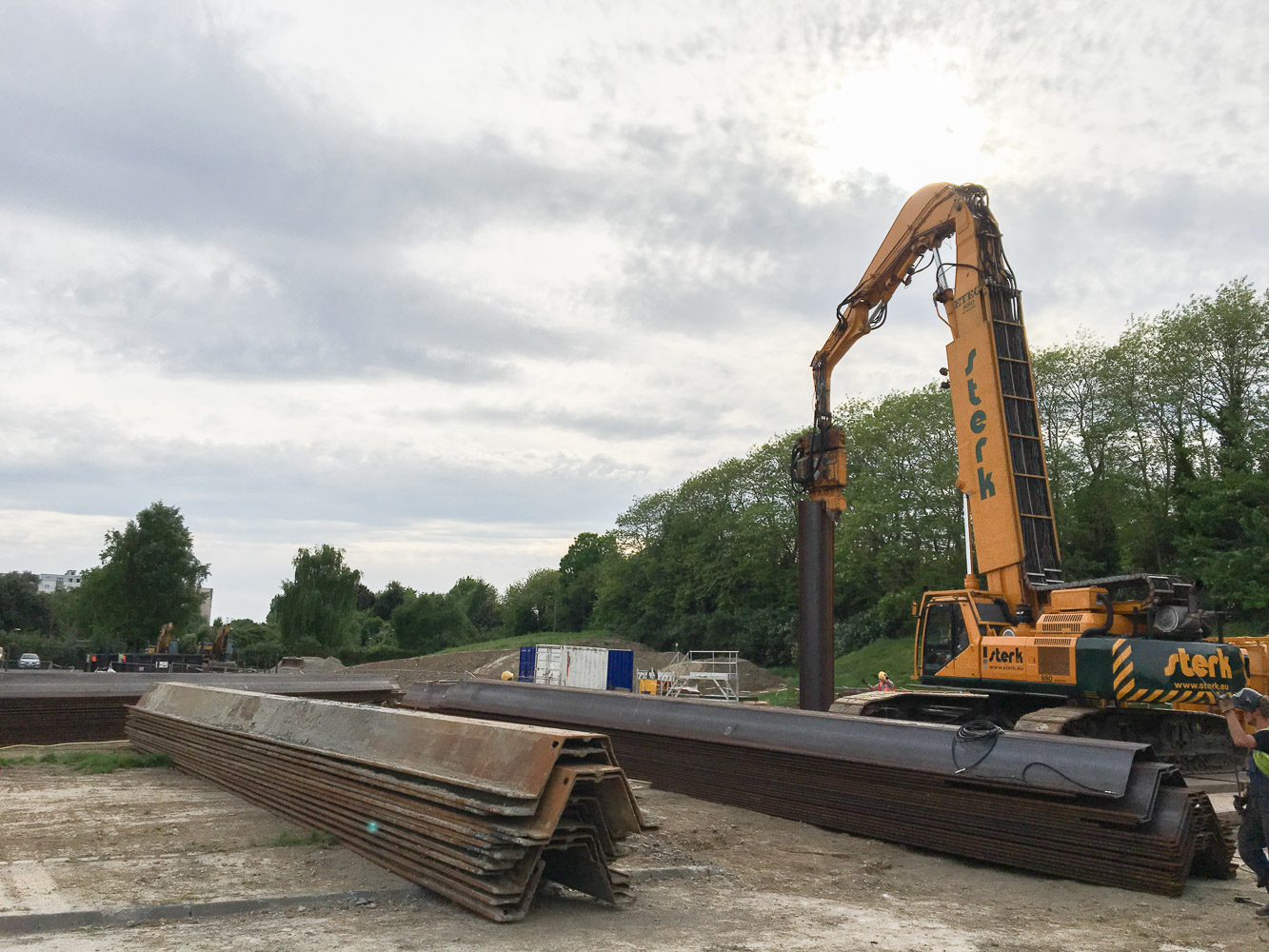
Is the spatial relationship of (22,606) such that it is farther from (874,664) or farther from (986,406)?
(986,406)

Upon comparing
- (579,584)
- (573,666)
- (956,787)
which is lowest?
(956,787)

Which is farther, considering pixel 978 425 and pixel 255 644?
pixel 255 644

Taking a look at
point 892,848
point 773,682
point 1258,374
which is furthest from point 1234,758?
point 773,682

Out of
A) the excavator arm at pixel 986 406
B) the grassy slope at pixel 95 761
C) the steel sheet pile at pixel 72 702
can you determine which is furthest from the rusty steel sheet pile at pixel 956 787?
the steel sheet pile at pixel 72 702

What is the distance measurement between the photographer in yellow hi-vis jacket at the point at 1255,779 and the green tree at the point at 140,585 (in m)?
49.5

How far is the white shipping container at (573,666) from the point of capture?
27.6 metres

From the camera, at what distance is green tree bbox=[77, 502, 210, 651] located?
4678 centimetres

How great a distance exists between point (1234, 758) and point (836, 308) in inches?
312

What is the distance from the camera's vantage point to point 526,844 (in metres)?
5.00

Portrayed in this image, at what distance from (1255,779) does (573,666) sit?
23.4 m

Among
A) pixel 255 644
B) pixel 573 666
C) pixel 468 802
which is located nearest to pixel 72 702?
pixel 468 802

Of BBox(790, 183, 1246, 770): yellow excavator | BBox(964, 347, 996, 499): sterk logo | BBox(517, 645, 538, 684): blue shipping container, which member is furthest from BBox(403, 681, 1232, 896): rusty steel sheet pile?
BBox(517, 645, 538, 684): blue shipping container

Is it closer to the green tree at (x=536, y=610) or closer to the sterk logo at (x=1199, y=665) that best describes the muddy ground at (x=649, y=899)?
the sterk logo at (x=1199, y=665)

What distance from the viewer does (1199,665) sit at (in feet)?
32.8
